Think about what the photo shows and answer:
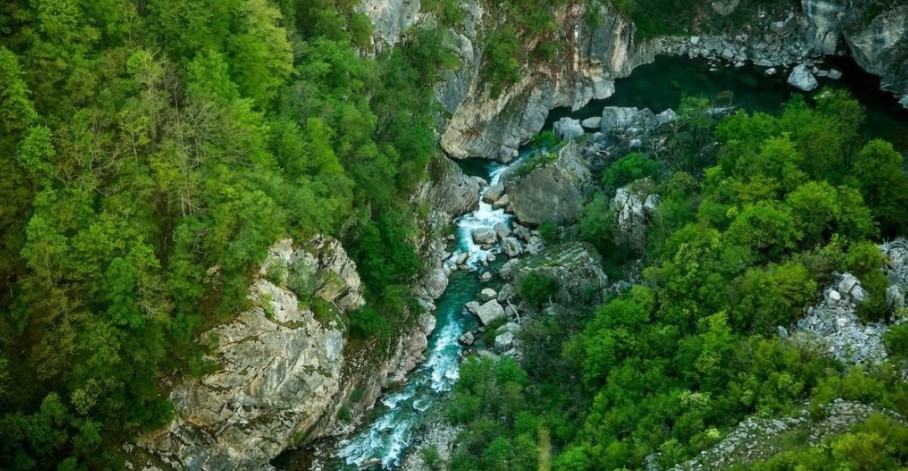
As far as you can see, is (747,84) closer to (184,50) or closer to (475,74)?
(475,74)

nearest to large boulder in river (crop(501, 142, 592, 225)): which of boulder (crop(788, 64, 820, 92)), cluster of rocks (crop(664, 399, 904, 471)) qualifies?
cluster of rocks (crop(664, 399, 904, 471))

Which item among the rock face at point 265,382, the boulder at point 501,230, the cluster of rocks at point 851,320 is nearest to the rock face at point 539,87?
the boulder at point 501,230

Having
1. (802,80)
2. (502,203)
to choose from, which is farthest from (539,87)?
(802,80)

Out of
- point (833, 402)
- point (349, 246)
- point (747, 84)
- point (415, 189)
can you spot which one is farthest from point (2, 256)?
point (747, 84)

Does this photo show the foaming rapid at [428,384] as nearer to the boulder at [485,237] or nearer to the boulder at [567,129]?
the boulder at [485,237]

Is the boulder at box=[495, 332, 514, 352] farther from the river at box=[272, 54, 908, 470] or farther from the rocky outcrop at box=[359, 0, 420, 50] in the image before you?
the rocky outcrop at box=[359, 0, 420, 50]

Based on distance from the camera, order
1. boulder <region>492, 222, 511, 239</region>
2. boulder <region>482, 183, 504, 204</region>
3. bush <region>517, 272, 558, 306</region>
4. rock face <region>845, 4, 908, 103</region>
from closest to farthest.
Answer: bush <region>517, 272, 558, 306</region>, boulder <region>492, 222, 511, 239</region>, boulder <region>482, 183, 504, 204</region>, rock face <region>845, 4, 908, 103</region>
